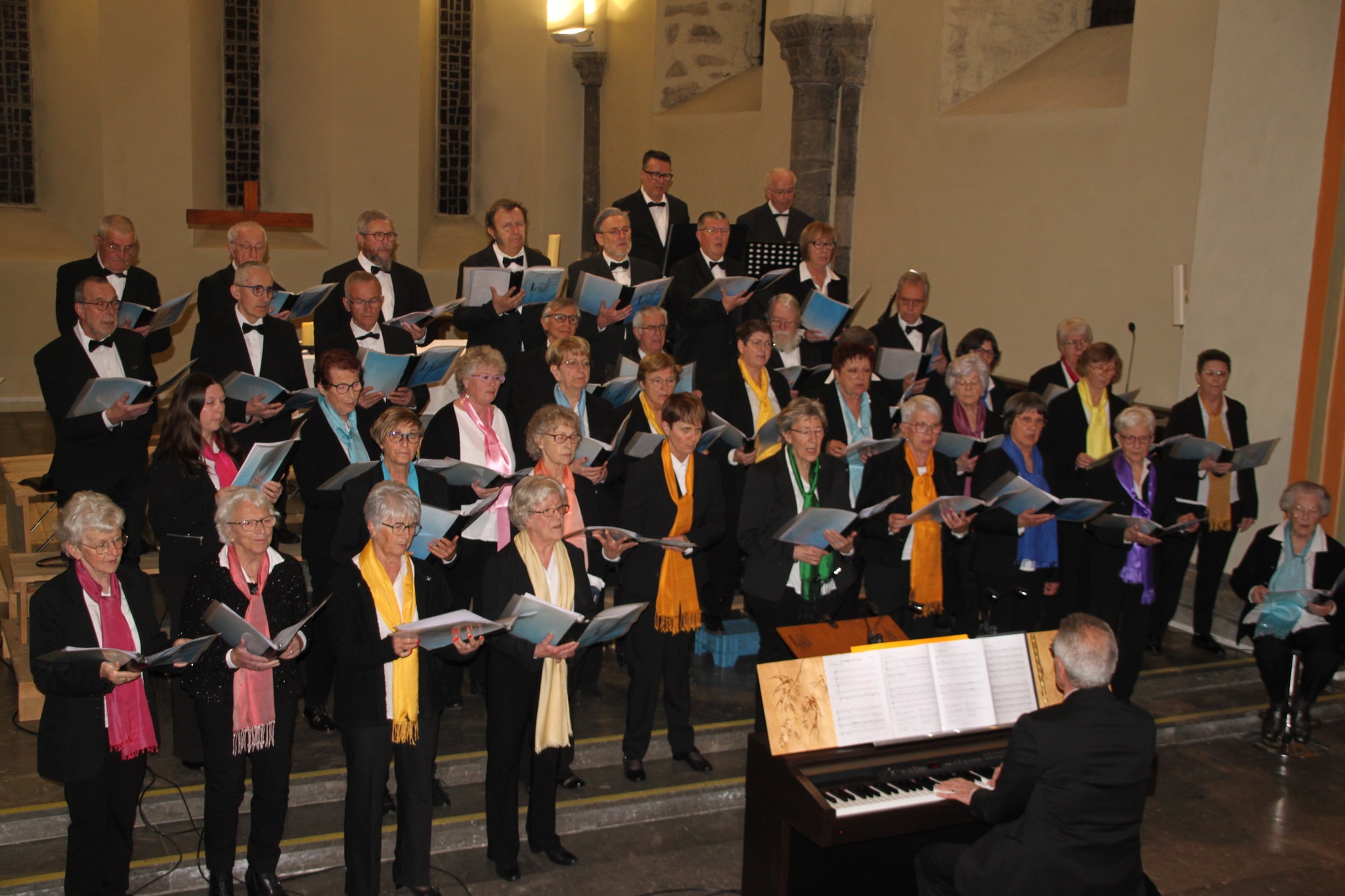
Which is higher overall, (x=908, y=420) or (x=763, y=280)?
(x=763, y=280)

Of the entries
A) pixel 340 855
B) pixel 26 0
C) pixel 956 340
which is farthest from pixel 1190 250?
pixel 26 0

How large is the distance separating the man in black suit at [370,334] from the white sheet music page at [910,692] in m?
2.66

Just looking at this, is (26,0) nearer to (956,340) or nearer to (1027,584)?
(956,340)

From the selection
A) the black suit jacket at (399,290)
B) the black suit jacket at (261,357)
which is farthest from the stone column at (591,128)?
the black suit jacket at (261,357)

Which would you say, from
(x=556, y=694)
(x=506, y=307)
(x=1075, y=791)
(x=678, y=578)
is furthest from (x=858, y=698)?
(x=506, y=307)

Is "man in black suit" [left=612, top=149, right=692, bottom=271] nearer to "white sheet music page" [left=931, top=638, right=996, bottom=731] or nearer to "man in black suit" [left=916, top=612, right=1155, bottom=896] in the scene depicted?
"white sheet music page" [left=931, top=638, right=996, bottom=731]

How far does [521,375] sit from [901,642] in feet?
8.01

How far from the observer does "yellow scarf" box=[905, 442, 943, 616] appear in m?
5.51

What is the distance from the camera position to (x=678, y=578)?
5074 mm

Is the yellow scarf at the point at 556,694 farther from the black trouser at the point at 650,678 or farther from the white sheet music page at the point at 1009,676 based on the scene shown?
the white sheet music page at the point at 1009,676

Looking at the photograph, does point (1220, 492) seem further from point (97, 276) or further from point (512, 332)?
point (97, 276)

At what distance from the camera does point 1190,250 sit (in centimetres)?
741

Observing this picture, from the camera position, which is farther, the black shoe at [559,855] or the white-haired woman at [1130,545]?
the white-haired woman at [1130,545]

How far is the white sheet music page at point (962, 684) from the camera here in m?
4.00
